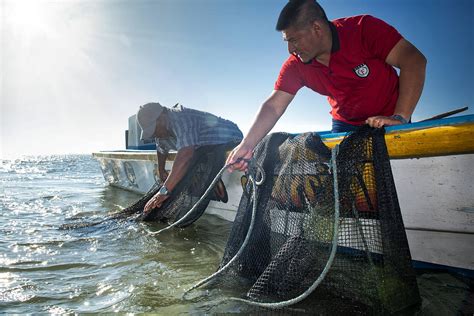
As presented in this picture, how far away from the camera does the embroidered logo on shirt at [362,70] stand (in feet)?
8.14

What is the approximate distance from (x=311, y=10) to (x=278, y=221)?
1.60 meters

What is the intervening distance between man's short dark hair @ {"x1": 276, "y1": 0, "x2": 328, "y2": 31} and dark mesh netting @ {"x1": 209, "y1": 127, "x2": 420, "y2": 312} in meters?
0.85

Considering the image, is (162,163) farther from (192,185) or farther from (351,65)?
(351,65)

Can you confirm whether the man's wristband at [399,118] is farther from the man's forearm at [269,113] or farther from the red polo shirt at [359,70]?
the man's forearm at [269,113]

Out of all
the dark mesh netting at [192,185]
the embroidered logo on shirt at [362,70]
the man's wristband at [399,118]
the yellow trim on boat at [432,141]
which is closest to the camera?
the yellow trim on boat at [432,141]

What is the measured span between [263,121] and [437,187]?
4.92 ft

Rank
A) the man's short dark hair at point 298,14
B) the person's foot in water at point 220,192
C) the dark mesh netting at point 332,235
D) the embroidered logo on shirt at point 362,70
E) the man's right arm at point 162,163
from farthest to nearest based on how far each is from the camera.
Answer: the man's right arm at point 162,163 → the person's foot in water at point 220,192 → the embroidered logo on shirt at point 362,70 → the man's short dark hair at point 298,14 → the dark mesh netting at point 332,235

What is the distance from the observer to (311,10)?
233cm

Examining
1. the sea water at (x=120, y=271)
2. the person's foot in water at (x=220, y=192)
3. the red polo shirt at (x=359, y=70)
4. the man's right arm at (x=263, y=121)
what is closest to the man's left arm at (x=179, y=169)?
the sea water at (x=120, y=271)

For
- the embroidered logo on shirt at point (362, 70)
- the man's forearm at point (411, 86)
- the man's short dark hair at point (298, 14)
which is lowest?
the man's forearm at point (411, 86)

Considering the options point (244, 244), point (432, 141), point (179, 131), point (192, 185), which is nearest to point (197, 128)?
point (179, 131)

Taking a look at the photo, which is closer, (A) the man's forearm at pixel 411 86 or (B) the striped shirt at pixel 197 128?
(A) the man's forearm at pixel 411 86

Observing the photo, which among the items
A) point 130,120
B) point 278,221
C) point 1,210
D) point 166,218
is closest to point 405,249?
point 278,221

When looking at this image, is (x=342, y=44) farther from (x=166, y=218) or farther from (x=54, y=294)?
(x=166, y=218)
